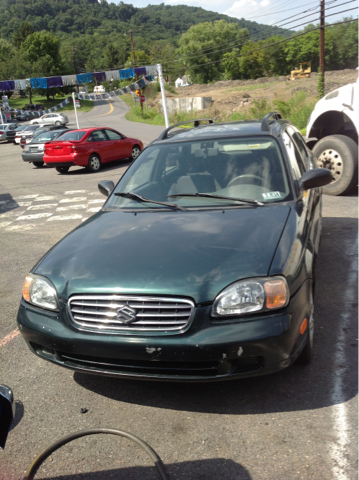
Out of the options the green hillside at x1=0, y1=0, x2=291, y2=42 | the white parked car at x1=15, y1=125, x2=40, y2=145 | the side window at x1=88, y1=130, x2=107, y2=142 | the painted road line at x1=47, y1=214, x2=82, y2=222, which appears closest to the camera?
the painted road line at x1=47, y1=214, x2=82, y2=222

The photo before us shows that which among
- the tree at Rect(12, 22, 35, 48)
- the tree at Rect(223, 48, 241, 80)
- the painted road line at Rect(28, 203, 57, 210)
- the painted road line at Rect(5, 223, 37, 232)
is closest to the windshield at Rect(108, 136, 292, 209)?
the painted road line at Rect(5, 223, 37, 232)

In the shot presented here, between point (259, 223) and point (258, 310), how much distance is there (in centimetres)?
87

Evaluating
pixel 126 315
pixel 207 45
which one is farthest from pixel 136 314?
pixel 207 45

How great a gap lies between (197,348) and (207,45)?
399 feet

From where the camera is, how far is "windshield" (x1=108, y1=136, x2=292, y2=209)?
4.06 m

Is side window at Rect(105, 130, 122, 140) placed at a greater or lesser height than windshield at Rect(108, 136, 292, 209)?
lesser

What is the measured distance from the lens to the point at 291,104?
1210 inches

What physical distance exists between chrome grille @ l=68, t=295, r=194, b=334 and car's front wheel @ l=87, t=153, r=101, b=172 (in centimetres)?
1415

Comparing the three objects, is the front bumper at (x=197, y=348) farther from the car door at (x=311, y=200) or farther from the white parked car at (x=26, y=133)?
the white parked car at (x=26, y=133)

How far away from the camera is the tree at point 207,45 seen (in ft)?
355

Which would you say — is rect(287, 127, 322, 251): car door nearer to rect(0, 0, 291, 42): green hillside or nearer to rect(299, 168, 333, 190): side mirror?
rect(299, 168, 333, 190): side mirror

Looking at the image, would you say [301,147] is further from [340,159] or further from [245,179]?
[340,159]

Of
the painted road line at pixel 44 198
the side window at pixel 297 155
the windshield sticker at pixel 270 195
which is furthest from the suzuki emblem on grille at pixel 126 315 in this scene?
the painted road line at pixel 44 198

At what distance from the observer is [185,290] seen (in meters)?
2.84
